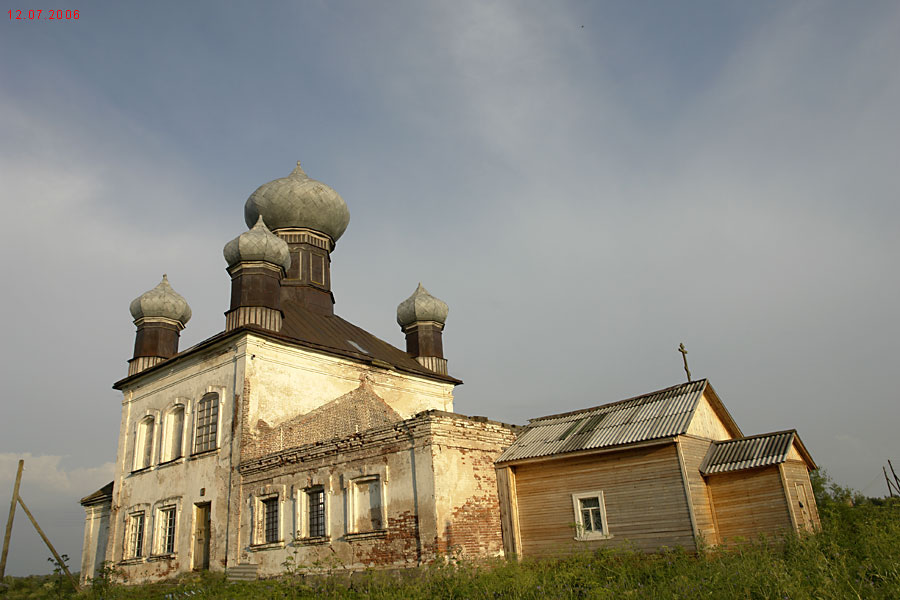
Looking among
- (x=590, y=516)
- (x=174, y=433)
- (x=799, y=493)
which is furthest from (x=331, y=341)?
(x=799, y=493)

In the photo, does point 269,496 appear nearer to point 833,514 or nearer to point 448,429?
point 448,429

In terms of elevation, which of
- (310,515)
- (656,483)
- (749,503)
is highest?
(310,515)

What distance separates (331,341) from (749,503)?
1372 centimetres

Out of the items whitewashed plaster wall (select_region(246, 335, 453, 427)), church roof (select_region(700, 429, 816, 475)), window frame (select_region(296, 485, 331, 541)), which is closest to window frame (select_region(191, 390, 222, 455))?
whitewashed plaster wall (select_region(246, 335, 453, 427))

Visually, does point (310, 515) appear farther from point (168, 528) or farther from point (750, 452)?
point (750, 452)

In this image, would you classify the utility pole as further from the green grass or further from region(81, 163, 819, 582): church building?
the green grass

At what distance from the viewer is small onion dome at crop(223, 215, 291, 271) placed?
20.9m

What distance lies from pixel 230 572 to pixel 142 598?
88.4 inches

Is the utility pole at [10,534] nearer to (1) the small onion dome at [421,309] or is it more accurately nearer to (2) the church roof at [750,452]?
(1) the small onion dome at [421,309]

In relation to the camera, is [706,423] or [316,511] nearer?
[706,423]

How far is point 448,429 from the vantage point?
14.0m

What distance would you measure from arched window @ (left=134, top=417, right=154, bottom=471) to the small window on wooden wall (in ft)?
47.6

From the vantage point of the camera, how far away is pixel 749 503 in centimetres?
1277

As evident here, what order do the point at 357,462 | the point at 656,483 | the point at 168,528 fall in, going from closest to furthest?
the point at 656,483 → the point at 357,462 → the point at 168,528
